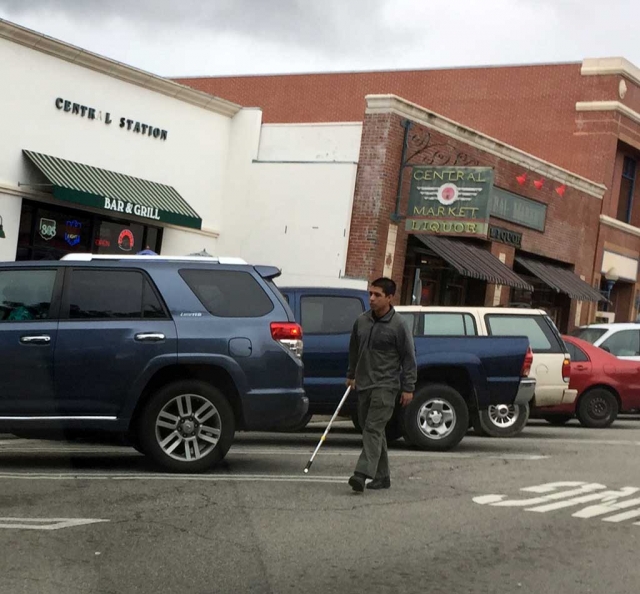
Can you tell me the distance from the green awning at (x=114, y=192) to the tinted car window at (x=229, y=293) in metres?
9.51

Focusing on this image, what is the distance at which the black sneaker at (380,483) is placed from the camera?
9.72m

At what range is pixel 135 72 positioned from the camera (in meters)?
21.5

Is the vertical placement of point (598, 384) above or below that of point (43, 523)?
above

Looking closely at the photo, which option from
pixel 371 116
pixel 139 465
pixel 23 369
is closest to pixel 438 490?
pixel 139 465

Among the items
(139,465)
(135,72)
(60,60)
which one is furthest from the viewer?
(135,72)

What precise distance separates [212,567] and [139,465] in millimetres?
4309

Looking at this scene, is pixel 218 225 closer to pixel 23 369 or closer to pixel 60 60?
→ pixel 60 60

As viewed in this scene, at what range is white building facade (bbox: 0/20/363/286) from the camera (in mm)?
19484

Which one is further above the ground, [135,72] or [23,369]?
[135,72]

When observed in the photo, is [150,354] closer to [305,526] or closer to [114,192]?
[305,526]

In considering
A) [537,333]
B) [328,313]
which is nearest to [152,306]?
[328,313]

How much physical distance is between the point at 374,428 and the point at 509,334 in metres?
6.73

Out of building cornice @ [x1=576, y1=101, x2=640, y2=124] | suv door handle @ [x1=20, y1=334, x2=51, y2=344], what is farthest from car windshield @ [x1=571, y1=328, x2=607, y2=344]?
building cornice @ [x1=576, y1=101, x2=640, y2=124]

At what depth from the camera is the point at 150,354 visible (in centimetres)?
988
